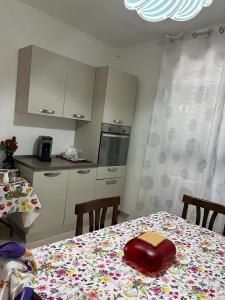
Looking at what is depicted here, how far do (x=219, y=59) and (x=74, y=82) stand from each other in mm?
1647

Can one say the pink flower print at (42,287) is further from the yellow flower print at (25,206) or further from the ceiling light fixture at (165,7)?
the yellow flower print at (25,206)

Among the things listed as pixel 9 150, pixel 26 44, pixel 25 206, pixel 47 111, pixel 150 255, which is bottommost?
pixel 25 206

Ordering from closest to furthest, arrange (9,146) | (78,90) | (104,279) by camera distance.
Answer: (104,279), (9,146), (78,90)

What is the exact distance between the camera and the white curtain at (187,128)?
2553 mm

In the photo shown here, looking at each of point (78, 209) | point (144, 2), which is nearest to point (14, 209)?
point (78, 209)

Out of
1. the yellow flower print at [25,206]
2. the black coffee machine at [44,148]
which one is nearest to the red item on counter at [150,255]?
the yellow flower print at [25,206]

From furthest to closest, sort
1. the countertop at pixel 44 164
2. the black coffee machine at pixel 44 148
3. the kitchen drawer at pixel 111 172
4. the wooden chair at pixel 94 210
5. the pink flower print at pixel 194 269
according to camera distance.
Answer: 1. the kitchen drawer at pixel 111 172
2. the black coffee machine at pixel 44 148
3. the countertop at pixel 44 164
4. the wooden chair at pixel 94 210
5. the pink flower print at pixel 194 269

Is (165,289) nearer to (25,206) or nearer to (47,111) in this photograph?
(25,206)

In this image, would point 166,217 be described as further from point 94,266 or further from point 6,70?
point 6,70

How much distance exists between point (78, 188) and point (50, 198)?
397 mm

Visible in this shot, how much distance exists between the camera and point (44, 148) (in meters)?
2.85

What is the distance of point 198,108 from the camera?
2705mm

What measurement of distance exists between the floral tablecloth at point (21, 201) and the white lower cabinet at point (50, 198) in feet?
0.40

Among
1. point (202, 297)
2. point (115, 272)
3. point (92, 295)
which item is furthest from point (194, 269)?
point (92, 295)
